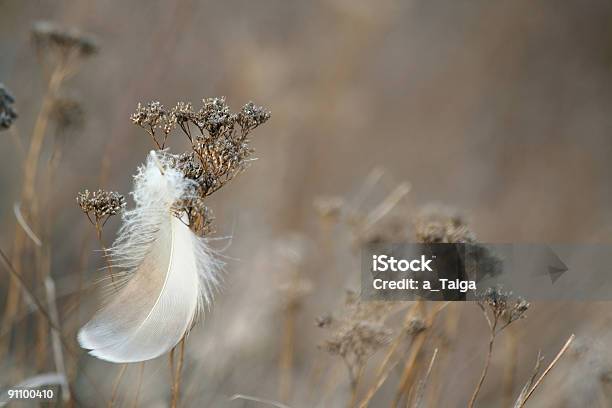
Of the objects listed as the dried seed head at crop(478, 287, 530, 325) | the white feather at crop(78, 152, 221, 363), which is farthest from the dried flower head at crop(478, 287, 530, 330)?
the white feather at crop(78, 152, 221, 363)

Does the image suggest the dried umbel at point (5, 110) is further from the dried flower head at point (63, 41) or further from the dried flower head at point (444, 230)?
the dried flower head at point (444, 230)

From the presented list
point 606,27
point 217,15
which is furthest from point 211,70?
point 606,27

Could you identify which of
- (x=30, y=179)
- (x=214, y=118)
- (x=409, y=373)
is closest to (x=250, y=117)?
(x=214, y=118)

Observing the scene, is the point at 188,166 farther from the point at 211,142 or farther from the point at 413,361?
the point at 413,361

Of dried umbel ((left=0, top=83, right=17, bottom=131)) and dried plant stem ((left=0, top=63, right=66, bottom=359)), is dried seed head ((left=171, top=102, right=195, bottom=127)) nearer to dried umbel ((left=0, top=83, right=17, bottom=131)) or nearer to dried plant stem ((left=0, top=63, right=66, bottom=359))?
dried umbel ((left=0, top=83, right=17, bottom=131))

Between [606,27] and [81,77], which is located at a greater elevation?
[606,27]

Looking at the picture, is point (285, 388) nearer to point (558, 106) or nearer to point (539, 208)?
point (539, 208)

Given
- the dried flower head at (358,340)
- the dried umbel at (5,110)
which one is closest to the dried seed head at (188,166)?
the dried umbel at (5,110)
